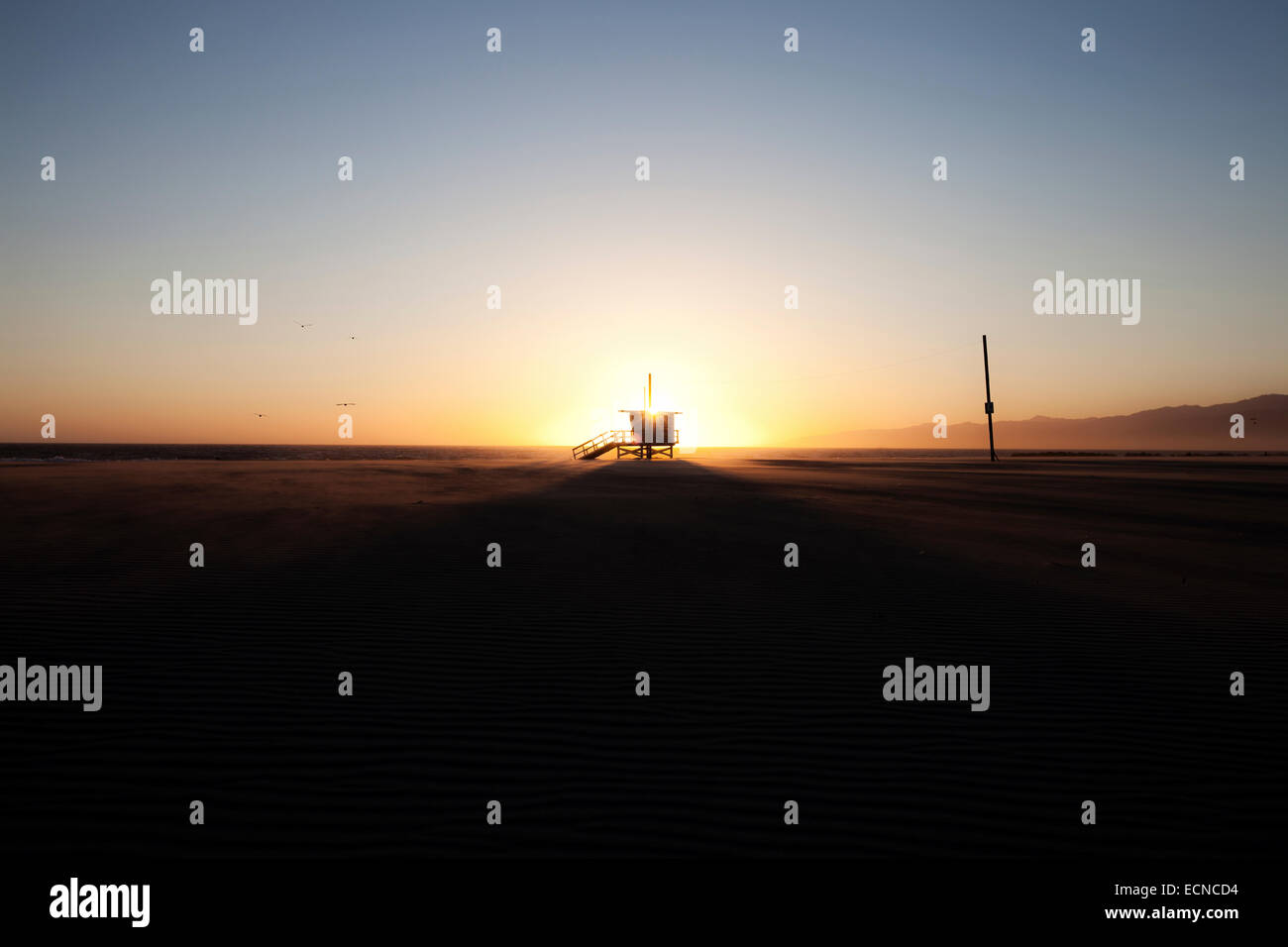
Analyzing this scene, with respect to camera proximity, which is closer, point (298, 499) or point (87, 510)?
point (87, 510)

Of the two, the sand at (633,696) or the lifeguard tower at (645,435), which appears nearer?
the sand at (633,696)

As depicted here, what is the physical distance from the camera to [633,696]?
5.84m

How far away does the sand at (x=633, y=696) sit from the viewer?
403 cm

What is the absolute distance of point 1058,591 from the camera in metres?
9.48

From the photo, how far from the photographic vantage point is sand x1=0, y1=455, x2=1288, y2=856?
403 cm

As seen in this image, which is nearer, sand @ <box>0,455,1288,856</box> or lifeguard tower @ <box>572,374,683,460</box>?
sand @ <box>0,455,1288,856</box>

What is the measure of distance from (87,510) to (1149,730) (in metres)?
20.2

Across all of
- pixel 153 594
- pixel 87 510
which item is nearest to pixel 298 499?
pixel 87 510

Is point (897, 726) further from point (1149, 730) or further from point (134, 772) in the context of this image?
point (134, 772)

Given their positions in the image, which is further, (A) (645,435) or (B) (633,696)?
(A) (645,435)
